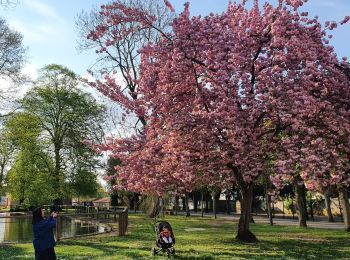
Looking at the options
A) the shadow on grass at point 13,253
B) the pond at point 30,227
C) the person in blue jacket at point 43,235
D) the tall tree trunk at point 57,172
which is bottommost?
the pond at point 30,227

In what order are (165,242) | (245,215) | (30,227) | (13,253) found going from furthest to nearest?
(30,227) < (245,215) < (13,253) < (165,242)

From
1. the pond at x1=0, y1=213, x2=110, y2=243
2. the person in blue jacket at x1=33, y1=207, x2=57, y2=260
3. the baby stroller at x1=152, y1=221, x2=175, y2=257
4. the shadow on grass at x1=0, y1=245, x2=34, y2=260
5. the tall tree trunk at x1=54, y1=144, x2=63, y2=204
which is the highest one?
the tall tree trunk at x1=54, y1=144, x2=63, y2=204

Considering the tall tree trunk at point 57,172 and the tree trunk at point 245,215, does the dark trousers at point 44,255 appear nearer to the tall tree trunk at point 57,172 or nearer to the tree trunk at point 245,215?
the tree trunk at point 245,215

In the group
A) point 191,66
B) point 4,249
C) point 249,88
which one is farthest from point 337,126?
point 4,249

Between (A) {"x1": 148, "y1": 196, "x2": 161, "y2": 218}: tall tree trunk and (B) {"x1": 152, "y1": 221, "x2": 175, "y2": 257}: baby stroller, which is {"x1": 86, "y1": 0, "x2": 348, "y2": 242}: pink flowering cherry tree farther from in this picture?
(A) {"x1": 148, "y1": 196, "x2": 161, "y2": 218}: tall tree trunk

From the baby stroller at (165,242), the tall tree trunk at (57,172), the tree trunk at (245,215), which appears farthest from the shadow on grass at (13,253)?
the tall tree trunk at (57,172)

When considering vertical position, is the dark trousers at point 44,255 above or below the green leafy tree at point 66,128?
below

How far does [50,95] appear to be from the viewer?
5050cm

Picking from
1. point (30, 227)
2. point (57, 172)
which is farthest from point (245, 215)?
point (57, 172)

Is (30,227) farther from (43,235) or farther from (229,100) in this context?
(43,235)

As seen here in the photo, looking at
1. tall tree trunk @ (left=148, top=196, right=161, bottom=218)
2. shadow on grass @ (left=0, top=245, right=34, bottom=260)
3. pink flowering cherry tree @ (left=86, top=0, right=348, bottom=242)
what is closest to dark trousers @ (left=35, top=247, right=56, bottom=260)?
shadow on grass @ (left=0, top=245, right=34, bottom=260)

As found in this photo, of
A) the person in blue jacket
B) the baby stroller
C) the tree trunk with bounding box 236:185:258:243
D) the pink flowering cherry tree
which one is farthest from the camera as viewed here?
the tree trunk with bounding box 236:185:258:243

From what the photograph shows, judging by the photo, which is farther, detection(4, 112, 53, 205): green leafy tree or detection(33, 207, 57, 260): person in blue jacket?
detection(4, 112, 53, 205): green leafy tree

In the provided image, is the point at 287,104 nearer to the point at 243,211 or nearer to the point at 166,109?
the point at 166,109
